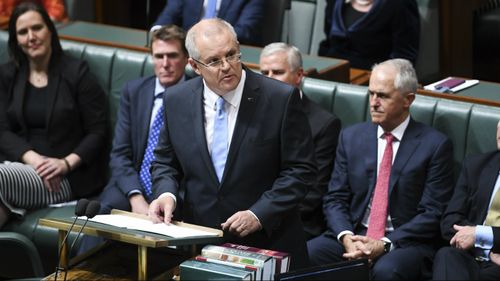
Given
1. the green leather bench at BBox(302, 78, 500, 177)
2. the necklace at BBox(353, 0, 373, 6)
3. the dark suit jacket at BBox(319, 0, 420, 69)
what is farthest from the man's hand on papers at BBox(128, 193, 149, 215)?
the necklace at BBox(353, 0, 373, 6)

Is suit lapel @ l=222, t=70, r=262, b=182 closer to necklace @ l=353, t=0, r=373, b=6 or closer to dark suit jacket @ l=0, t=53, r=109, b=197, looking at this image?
dark suit jacket @ l=0, t=53, r=109, b=197

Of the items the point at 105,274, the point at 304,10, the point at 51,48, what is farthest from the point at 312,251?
the point at 304,10

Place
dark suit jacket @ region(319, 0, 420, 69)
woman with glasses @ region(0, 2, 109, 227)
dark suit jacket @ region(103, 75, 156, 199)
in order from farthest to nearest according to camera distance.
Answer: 1. dark suit jacket @ region(319, 0, 420, 69)
2. woman with glasses @ region(0, 2, 109, 227)
3. dark suit jacket @ region(103, 75, 156, 199)

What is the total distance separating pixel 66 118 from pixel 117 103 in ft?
0.81

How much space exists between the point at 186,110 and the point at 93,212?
0.53 meters

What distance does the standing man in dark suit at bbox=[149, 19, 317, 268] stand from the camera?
9.97 feet

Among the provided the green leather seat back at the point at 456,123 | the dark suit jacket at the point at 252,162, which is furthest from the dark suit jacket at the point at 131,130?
the green leather seat back at the point at 456,123

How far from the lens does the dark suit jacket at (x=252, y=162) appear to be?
3.05 metres

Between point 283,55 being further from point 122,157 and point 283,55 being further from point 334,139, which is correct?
point 122,157

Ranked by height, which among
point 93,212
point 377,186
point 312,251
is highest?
point 93,212

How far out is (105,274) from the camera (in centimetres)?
285

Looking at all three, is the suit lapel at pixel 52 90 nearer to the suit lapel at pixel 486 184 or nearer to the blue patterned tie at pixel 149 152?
the blue patterned tie at pixel 149 152

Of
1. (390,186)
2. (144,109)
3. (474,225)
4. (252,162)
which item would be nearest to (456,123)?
(390,186)

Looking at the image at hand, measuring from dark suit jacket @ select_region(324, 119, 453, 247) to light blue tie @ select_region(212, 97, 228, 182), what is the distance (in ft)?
2.79
